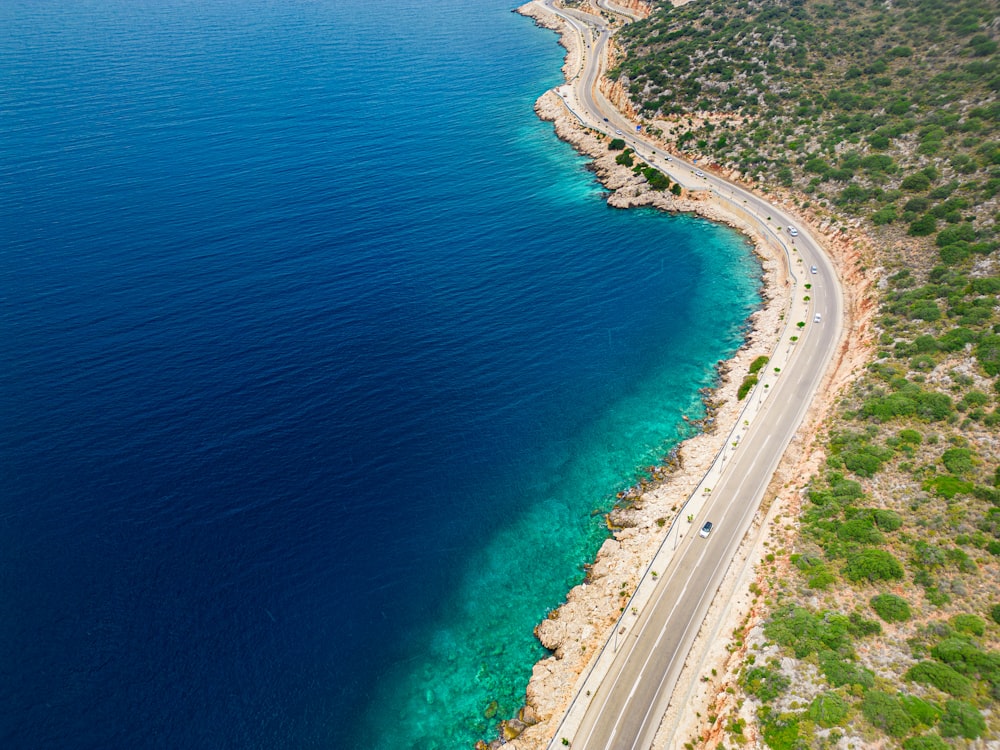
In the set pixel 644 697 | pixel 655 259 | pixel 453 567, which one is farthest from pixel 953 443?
pixel 655 259

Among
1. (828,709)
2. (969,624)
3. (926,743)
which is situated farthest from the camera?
(969,624)

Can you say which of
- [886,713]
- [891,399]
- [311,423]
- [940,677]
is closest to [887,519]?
[940,677]

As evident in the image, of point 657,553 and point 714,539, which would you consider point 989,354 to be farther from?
point 657,553

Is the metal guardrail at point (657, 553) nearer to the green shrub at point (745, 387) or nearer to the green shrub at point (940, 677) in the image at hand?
the green shrub at point (745, 387)

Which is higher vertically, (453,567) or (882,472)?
(882,472)

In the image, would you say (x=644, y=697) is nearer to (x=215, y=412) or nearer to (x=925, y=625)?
(x=925, y=625)

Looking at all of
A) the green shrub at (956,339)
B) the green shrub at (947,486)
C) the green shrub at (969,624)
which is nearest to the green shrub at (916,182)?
the green shrub at (956,339)

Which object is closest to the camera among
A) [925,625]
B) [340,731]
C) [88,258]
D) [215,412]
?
[925,625]
